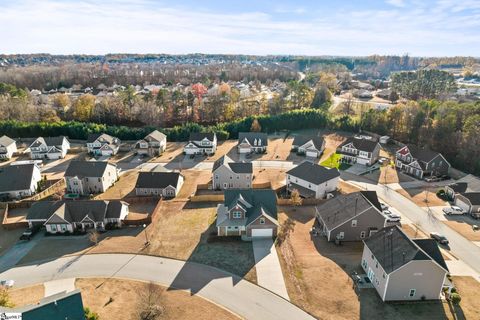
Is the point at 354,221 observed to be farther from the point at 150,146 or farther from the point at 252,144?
the point at 150,146

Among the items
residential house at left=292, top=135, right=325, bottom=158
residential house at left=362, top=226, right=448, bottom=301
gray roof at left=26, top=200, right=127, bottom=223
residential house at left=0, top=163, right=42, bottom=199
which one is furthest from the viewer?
residential house at left=292, top=135, right=325, bottom=158

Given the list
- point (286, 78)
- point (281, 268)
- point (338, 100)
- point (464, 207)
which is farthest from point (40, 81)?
point (464, 207)

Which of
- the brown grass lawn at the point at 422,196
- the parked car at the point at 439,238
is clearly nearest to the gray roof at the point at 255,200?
the parked car at the point at 439,238

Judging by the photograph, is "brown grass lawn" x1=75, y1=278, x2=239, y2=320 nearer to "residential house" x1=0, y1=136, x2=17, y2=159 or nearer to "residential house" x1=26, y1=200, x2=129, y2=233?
"residential house" x1=26, y1=200, x2=129, y2=233

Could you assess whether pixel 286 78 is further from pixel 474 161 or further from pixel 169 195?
pixel 169 195

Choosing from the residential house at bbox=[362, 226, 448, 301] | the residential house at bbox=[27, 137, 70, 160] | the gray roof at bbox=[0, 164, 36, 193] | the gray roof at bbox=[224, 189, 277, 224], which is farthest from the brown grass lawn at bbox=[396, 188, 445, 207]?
the residential house at bbox=[27, 137, 70, 160]

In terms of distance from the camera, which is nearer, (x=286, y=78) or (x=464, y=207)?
(x=464, y=207)
